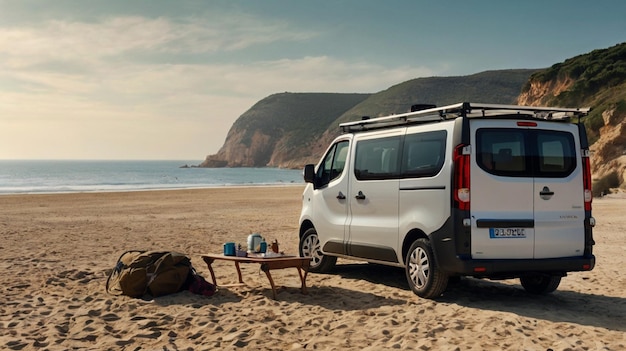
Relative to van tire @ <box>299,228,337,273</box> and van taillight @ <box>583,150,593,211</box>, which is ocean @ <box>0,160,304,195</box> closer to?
van tire @ <box>299,228,337,273</box>

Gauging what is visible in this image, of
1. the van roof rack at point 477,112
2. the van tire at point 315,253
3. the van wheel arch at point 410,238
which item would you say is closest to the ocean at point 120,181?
the van tire at point 315,253

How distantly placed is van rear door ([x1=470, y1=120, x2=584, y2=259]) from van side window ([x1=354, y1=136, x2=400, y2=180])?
4.71 feet

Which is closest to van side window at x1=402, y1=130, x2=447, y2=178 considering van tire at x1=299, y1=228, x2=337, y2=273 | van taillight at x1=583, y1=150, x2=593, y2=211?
van taillight at x1=583, y1=150, x2=593, y2=211

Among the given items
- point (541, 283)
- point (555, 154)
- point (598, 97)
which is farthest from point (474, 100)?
point (555, 154)

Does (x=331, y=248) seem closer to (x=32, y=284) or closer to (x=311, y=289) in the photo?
(x=311, y=289)

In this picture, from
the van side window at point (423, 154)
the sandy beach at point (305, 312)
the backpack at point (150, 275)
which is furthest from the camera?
the backpack at point (150, 275)

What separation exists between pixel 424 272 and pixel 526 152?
1967 mm

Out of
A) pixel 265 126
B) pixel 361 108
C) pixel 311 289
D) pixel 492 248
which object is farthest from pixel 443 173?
pixel 265 126

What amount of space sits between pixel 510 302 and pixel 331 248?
298cm

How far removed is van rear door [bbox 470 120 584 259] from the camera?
26.3 feet

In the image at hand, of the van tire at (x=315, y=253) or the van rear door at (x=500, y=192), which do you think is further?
the van tire at (x=315, y=253)

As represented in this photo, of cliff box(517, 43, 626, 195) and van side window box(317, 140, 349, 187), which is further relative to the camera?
cliff box(517, 43, 626, 195)

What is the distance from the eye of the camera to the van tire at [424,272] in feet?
27.3

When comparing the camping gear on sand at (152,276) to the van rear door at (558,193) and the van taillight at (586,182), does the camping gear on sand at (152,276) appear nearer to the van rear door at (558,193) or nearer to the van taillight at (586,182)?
the van rear door at (558,193)
